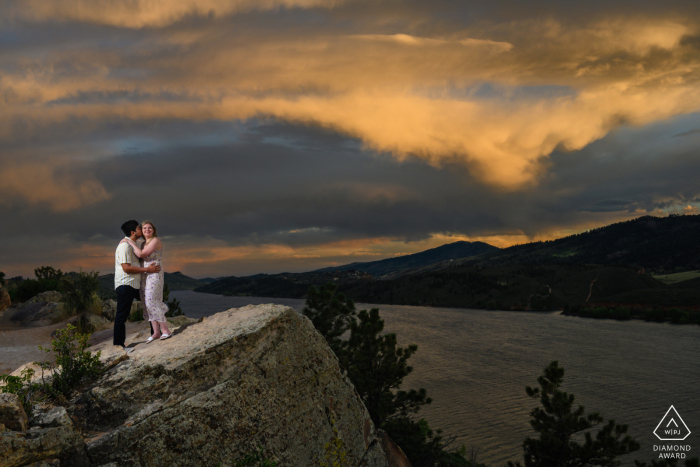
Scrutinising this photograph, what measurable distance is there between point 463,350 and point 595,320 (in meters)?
61.9

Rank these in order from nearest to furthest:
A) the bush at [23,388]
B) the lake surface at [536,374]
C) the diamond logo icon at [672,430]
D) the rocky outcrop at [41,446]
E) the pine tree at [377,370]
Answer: the rocky outcrop at [41,446], the bush at [23,388], the pine tree at [377,370], the diamond logo icon at [672,430], the lake surface at [536,374]


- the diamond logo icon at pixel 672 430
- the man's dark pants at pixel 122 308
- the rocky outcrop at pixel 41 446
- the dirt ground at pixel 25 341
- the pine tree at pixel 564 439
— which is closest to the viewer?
the rocky outcrop at pixel 41 446

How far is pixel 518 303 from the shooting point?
5281 inches

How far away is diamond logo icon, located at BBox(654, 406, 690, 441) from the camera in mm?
33500

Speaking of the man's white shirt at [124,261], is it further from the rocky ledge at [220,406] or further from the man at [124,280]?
the rocky ledge at [220,406]

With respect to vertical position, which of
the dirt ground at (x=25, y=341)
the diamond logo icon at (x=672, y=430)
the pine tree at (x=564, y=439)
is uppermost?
the dirt ground at (x=25, y=341)

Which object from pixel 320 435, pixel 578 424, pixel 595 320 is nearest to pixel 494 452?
pixel 578 424

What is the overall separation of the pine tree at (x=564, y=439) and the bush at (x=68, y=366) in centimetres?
1823

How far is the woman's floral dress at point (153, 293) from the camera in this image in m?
9.88

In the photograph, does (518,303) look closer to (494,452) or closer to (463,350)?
(463,350)

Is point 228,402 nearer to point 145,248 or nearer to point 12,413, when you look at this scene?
point 12,413

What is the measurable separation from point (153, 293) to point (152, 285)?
0.21 m

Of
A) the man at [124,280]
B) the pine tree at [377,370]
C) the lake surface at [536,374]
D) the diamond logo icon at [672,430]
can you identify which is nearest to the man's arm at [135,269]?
the man at [124,280]

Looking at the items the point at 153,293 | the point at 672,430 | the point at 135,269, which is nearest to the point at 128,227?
the point at 135,269
